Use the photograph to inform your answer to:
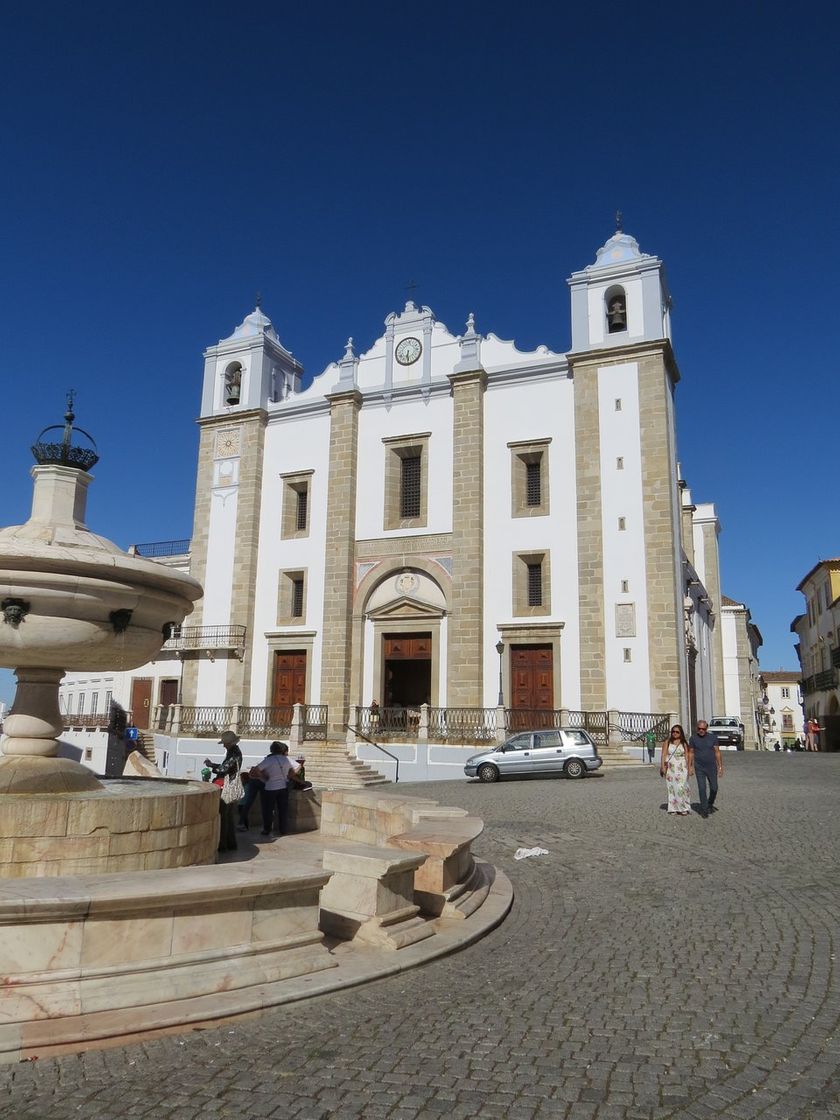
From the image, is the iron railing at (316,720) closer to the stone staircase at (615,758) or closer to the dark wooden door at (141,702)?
the stone staircase at (615,758)

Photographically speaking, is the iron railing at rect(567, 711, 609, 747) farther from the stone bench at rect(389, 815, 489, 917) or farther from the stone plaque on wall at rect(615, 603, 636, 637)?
the stone bench at rect(389, 815, 489, 917)

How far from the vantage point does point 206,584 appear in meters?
29.1

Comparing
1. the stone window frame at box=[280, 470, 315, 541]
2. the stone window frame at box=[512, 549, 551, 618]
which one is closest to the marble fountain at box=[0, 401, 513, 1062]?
the stone window frame at box=[512, 549, 551, 618]

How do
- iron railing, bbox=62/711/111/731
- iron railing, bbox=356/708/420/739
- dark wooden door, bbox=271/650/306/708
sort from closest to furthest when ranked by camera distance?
iron railing, bbox=356/708/420/739, dark wooden door, bbox=271/650/306/708, iron railing, bbox=62/711/111/731

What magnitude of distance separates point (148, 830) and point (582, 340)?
22550mm

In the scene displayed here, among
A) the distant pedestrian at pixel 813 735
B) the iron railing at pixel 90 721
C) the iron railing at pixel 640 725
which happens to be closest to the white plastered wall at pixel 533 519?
the iron railing at pixel 640 725

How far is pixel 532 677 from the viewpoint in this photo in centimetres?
2378

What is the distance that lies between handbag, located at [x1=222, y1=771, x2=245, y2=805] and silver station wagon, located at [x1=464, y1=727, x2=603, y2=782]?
11.3m

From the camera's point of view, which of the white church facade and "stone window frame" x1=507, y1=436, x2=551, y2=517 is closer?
the white church facade

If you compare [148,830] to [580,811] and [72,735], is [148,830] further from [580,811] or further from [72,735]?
[72,735]

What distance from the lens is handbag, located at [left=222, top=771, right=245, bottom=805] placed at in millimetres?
8234

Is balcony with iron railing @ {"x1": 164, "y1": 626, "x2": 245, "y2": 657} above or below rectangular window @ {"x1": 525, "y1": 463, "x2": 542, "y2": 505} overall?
below

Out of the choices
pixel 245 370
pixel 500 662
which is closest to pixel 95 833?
pixel 500 662

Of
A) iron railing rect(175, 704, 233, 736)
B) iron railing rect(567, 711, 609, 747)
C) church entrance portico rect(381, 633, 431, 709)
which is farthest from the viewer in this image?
iron railing rect(175, 704, 233, 736)
